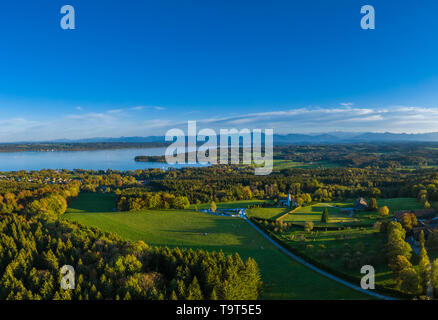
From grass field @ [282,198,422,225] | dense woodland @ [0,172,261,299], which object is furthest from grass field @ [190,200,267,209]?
dense woodland @ [0,172,261,299]

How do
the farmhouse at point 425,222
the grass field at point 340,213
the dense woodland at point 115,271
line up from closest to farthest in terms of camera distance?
the dense woodland at point 115,271
the farmhouse at point 425,222
the grass field at point 340,213

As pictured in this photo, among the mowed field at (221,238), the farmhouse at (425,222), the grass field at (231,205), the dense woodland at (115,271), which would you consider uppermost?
the farmhouse at (425,222)

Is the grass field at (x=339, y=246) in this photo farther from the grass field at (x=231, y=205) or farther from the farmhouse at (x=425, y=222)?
the grass field at (x=231, y=205)

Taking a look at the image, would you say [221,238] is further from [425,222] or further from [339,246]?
[425,222]

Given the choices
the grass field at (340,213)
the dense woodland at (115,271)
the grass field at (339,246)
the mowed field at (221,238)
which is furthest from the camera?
the grass field at (340,213)

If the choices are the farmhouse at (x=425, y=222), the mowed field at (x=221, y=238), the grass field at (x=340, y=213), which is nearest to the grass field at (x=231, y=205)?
the mowed field at (x=221, y=238)

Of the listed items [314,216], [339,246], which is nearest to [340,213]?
[314,216]

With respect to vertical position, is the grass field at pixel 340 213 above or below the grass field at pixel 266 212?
above
